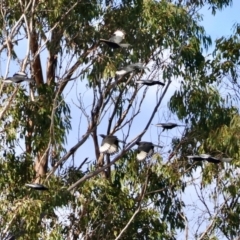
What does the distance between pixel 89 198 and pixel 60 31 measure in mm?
2453

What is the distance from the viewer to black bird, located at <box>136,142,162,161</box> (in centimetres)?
1244

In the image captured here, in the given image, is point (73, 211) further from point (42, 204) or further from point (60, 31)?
point (60, 31)

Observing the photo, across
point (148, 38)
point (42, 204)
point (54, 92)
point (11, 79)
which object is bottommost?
point (42, 204)

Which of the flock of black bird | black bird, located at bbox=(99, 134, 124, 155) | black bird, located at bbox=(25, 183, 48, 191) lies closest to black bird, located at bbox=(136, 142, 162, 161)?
the flock of black bird

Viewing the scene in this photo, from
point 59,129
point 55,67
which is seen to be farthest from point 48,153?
point 55,67

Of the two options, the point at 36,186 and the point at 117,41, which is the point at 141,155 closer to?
the point at 117,41

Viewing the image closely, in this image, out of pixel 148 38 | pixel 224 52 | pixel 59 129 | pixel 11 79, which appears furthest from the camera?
pixel 224 52

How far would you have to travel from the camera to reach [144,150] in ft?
41.8

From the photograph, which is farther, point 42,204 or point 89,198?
point 89,198

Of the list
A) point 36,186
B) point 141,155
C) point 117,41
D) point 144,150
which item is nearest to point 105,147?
point 144,150

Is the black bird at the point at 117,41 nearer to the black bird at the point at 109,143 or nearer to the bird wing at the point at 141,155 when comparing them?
the black bird at the point at 109,143

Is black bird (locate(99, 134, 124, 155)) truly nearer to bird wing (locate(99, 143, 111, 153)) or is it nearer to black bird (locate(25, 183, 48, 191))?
bird wing (locate(99, 143, 111, 153))

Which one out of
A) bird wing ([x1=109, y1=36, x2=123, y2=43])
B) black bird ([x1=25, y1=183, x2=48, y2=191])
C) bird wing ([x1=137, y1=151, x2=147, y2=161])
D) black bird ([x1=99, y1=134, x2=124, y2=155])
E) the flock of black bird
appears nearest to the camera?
black bird ([x1=25, y1=183, x2=48, y2=191])

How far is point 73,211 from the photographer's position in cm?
1318
